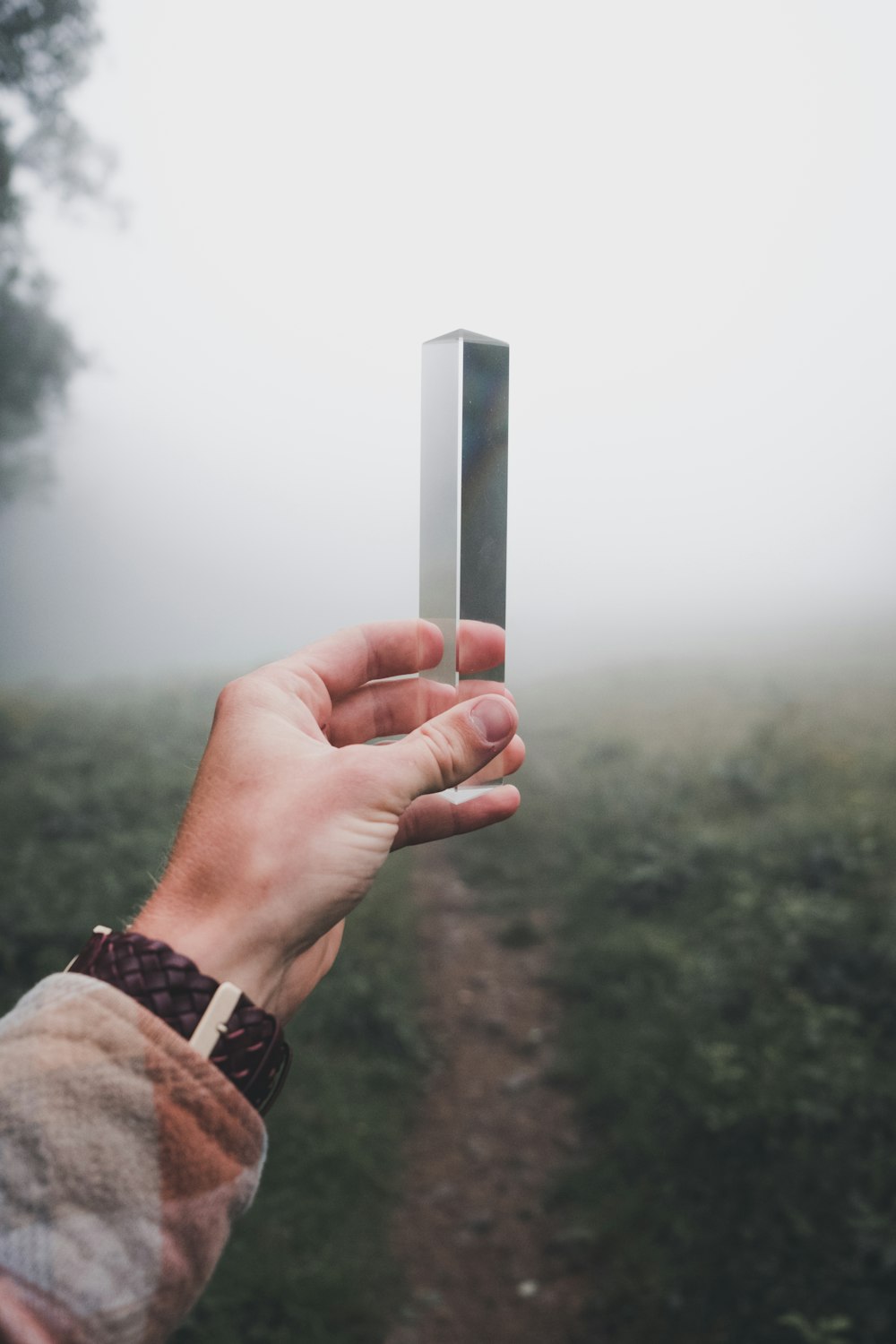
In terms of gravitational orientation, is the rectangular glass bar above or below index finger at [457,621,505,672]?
above

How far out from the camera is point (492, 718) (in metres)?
1.47

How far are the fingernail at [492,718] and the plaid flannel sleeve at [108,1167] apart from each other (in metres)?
0.66

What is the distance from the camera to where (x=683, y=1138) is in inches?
138

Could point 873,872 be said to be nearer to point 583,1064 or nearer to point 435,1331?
point 583,1064

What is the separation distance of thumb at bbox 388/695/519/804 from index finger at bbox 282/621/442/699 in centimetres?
21

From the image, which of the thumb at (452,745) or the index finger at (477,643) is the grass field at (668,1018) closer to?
the thumb at (452,745)

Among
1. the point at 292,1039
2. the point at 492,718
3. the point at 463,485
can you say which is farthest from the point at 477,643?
the point at 292,1039

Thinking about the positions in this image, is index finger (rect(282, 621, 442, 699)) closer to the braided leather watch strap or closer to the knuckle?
the knuckle

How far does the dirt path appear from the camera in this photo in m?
3.20

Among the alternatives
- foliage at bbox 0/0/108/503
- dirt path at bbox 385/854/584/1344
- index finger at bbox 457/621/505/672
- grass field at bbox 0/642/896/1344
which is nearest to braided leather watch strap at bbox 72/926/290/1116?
grass field at bbox 0/642/896/1344

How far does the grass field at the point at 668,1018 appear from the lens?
9.92 feet

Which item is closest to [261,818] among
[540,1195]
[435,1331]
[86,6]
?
[435,1331]

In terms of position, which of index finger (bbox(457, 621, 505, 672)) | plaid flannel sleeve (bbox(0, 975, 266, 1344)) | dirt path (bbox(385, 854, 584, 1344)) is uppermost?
index finger (bbox(457, 621, 505, 672))

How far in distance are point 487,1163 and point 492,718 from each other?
3214mm
